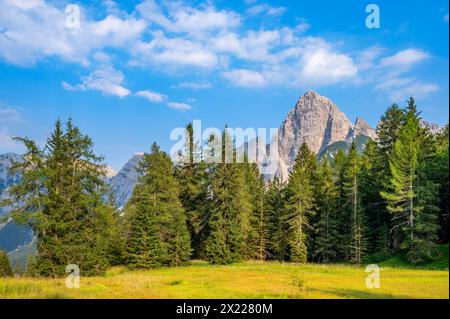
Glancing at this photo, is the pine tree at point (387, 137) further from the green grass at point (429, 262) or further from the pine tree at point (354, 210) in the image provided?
the green grass at point (429, 262)

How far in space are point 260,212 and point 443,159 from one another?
27.7 meters

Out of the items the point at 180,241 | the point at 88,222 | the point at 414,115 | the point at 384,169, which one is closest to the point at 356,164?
the point at 384,169

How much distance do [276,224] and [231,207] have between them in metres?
14.5

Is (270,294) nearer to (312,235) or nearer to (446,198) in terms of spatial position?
(446,198)

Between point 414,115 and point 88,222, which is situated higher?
point 414,115

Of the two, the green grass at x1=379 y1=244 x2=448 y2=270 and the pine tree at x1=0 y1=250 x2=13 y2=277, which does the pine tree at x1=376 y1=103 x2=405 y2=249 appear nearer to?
the green grass at x1=379 y1=244 x2=448 y2=270

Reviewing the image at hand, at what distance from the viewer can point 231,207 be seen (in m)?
54.1

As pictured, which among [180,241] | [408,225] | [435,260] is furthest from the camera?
[180,241]

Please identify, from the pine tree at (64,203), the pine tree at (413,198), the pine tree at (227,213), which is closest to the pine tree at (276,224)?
the pine tree at (227,213)

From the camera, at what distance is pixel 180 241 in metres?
50.5

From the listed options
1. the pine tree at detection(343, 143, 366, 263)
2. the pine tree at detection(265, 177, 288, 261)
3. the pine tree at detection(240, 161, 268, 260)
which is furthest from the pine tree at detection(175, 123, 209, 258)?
the pine tree at detection(343, 143, 366, 263)

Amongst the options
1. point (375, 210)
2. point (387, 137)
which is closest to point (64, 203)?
point (375, 210)

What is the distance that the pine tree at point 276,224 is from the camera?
62694 millimetres

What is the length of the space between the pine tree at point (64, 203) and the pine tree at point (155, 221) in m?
5.78
